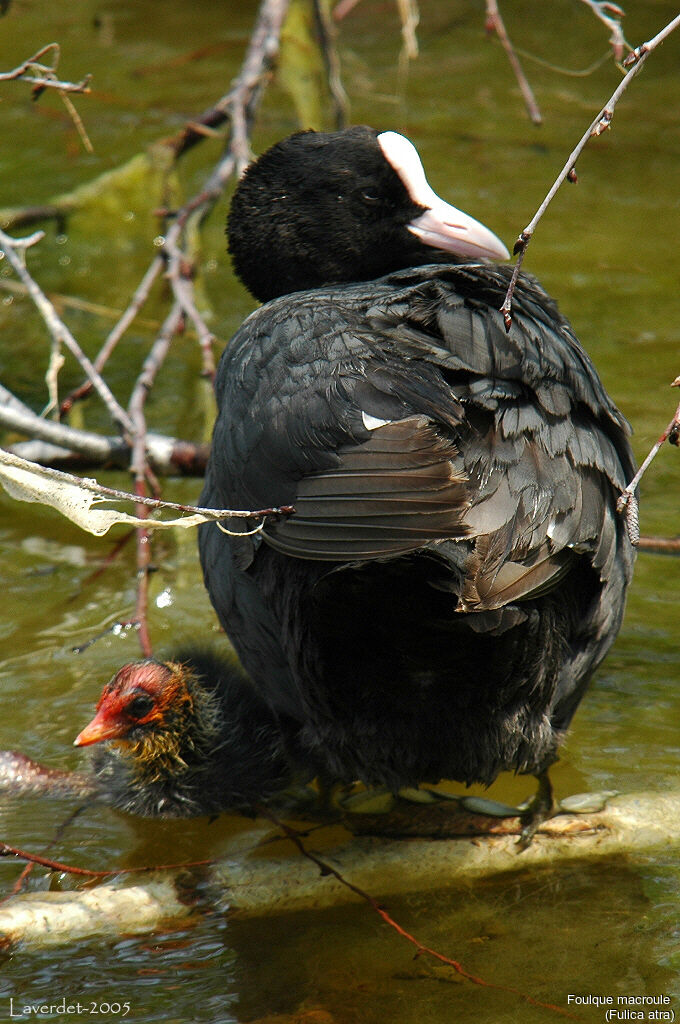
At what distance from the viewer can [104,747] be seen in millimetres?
3316

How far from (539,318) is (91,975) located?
5.47 feet

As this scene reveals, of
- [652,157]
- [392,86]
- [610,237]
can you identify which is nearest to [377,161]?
[610,237]

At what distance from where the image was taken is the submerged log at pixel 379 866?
2721mm

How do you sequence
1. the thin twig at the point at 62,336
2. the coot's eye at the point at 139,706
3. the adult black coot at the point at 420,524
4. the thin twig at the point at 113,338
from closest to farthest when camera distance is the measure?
1. the adult black coot at the point at 420,524
2. the coot's eye at the point at 139,706
3. the thin twig at the point at 62,336
4. the thin twig at the point at 113,338

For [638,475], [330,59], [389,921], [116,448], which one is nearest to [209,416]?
[116,448]

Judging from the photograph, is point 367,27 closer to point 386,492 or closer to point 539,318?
point 539,318

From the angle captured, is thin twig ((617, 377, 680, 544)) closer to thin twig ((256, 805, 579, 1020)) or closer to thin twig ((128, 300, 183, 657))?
thin twig ((256, 805, 579, 1020))

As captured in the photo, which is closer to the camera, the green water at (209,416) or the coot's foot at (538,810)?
the green water at (209,416)

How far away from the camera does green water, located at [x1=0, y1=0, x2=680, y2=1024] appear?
256cm

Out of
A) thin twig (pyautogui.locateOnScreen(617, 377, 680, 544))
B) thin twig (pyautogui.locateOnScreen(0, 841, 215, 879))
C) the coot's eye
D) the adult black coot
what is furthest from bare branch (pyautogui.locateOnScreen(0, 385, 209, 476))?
thin twig (pyautogui.locateOnScreen(617, 377, 680, 544))

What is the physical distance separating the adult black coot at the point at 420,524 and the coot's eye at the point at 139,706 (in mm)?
266

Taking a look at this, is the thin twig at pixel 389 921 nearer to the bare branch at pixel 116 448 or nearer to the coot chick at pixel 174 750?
the coot chick at pixel 174 750

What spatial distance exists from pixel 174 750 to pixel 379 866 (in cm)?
63

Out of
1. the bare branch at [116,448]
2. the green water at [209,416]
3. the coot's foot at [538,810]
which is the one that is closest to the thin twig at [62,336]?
the bare branch at [116,448]
